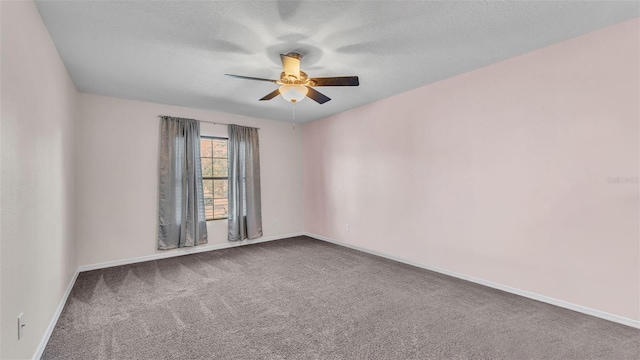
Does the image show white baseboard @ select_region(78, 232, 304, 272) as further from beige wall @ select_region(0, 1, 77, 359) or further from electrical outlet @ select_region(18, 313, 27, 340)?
electrical outlet @ select_region(18, 313, 27, 340)

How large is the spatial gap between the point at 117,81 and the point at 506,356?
4926 mm

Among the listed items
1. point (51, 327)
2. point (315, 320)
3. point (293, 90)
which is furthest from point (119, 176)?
point (315, 320)

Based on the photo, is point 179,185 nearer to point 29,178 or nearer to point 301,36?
point 29,178

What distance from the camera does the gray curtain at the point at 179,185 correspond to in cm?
456

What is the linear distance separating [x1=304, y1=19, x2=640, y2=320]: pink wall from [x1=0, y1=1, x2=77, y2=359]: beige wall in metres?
4.00

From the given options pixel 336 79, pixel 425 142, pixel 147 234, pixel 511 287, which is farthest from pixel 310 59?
pixel 147 234

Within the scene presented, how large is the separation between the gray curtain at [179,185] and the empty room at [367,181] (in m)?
0.03

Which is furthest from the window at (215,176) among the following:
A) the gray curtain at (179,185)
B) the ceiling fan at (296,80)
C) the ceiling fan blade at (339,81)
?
the ceiling fan blade at (339,81)

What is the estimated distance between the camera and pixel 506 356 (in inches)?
78.9

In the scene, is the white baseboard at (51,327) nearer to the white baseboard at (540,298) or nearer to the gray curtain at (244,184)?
the gray curtain at (244,184)

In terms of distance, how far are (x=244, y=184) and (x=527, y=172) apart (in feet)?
14.5

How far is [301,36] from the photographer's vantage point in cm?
249

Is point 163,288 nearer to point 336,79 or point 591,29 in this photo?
point 336,79

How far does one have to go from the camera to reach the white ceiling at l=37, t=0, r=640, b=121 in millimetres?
2125
